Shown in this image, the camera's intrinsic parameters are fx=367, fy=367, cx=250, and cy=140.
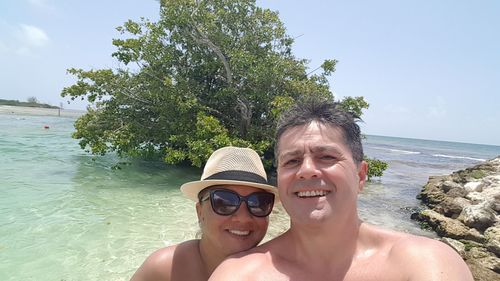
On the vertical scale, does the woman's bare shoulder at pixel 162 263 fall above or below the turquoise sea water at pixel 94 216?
above

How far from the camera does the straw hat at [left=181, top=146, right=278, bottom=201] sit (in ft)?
7.87

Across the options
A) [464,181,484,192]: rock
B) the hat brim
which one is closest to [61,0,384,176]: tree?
[464,181,484,192]: rock

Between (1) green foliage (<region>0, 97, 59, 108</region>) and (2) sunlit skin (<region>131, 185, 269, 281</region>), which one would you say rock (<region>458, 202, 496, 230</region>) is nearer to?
(2) sunlit skin (<region>131, 185, 269, 281</region>)

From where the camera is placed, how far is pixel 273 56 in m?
12.5

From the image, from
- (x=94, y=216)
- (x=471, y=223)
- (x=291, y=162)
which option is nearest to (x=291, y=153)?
(x=291, y=162)

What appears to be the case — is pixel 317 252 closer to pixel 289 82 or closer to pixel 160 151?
pixel 289 82

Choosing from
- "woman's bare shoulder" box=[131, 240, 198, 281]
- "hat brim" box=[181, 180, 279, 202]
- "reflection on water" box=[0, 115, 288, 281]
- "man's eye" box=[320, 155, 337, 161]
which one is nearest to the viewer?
"man's eye" box=[320, 155, 337, 161]

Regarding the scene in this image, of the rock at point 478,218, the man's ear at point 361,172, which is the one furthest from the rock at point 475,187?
the man's ear at point 361,172

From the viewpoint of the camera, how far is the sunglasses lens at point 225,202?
2389 millimetres

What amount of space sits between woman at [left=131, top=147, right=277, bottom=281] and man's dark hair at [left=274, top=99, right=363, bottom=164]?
405mm

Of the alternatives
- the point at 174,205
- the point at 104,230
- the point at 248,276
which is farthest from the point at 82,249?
the point at 248,276

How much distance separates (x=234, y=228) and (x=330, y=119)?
938mm

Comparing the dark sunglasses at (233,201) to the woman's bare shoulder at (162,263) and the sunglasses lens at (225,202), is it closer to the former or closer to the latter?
the sunglasses lens at (225,202)

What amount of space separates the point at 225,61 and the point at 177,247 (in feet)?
34.5
